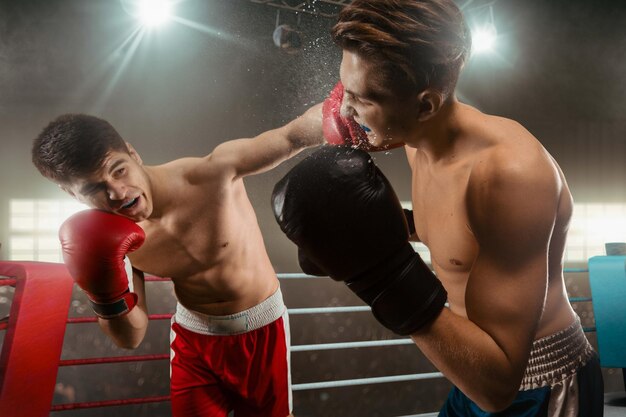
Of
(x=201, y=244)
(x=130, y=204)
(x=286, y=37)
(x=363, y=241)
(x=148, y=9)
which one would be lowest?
(x=363, y=241)

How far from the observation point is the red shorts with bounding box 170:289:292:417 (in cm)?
159

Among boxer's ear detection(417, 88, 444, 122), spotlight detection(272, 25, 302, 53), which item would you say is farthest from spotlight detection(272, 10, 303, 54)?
boxer's ear detection(417, 88, 444, 122)

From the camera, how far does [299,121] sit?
154 cm

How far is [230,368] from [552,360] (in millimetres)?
1017

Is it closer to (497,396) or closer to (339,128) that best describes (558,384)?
(497,396)

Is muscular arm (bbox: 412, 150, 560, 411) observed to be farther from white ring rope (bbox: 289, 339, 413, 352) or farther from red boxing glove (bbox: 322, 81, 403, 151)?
white ring rope (bbox: 289, 339, 413, 352)

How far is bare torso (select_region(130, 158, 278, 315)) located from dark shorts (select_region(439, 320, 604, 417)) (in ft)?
3.04

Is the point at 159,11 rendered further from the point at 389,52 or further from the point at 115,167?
the point at 389,52

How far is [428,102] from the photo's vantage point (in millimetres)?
846

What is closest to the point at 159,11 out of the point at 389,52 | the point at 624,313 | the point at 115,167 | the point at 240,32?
the point at 240,32

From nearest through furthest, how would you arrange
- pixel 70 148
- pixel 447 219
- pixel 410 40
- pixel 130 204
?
pixel 410 40, pixel 447 219, pixel 70 148, pixel 130 204

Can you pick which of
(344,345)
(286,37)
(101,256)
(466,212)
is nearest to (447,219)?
(466,212)

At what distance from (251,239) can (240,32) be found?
10.1 feet

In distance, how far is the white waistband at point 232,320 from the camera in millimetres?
1625
